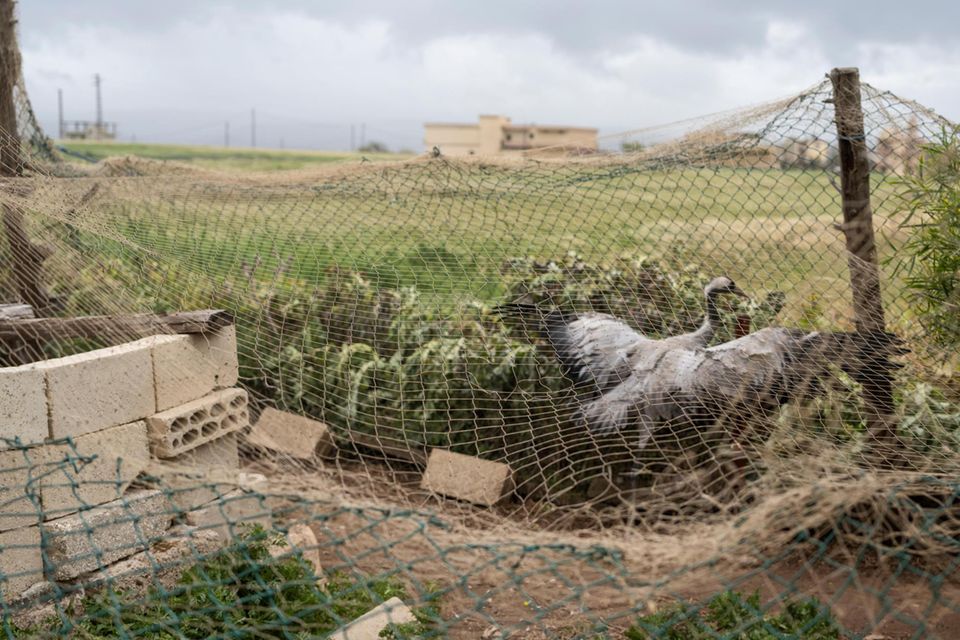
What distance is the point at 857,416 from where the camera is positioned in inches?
132

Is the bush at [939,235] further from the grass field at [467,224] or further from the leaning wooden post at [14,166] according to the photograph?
the leaning wooden post at [14,166]

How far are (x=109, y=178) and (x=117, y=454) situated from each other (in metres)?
2.10

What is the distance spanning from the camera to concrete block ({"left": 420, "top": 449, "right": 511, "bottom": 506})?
3969 mm

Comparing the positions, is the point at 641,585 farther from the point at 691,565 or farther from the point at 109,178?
the point at 109,178

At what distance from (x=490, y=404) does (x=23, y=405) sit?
216 cm

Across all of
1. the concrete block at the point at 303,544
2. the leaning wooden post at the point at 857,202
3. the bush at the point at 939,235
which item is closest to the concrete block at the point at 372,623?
the concrete block at the point at 303,544

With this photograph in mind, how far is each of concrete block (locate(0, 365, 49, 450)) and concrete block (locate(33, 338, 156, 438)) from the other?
0.09ft

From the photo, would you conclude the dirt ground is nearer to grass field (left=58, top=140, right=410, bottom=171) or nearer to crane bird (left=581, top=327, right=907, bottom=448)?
crane bird (left=581, top=327, right=907, bottom=448)

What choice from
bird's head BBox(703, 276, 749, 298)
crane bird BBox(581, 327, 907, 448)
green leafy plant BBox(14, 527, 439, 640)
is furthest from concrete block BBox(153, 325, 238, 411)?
bird's head BBox(703, 276, 749, 298)

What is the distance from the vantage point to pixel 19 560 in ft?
A: 9.48

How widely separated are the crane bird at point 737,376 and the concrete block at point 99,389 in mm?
1556

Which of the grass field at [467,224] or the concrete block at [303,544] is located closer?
the concrete block at [303,544]

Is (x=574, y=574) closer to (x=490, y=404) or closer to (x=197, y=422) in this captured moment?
(x=490, y=404)

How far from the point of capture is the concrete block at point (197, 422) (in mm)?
3158
